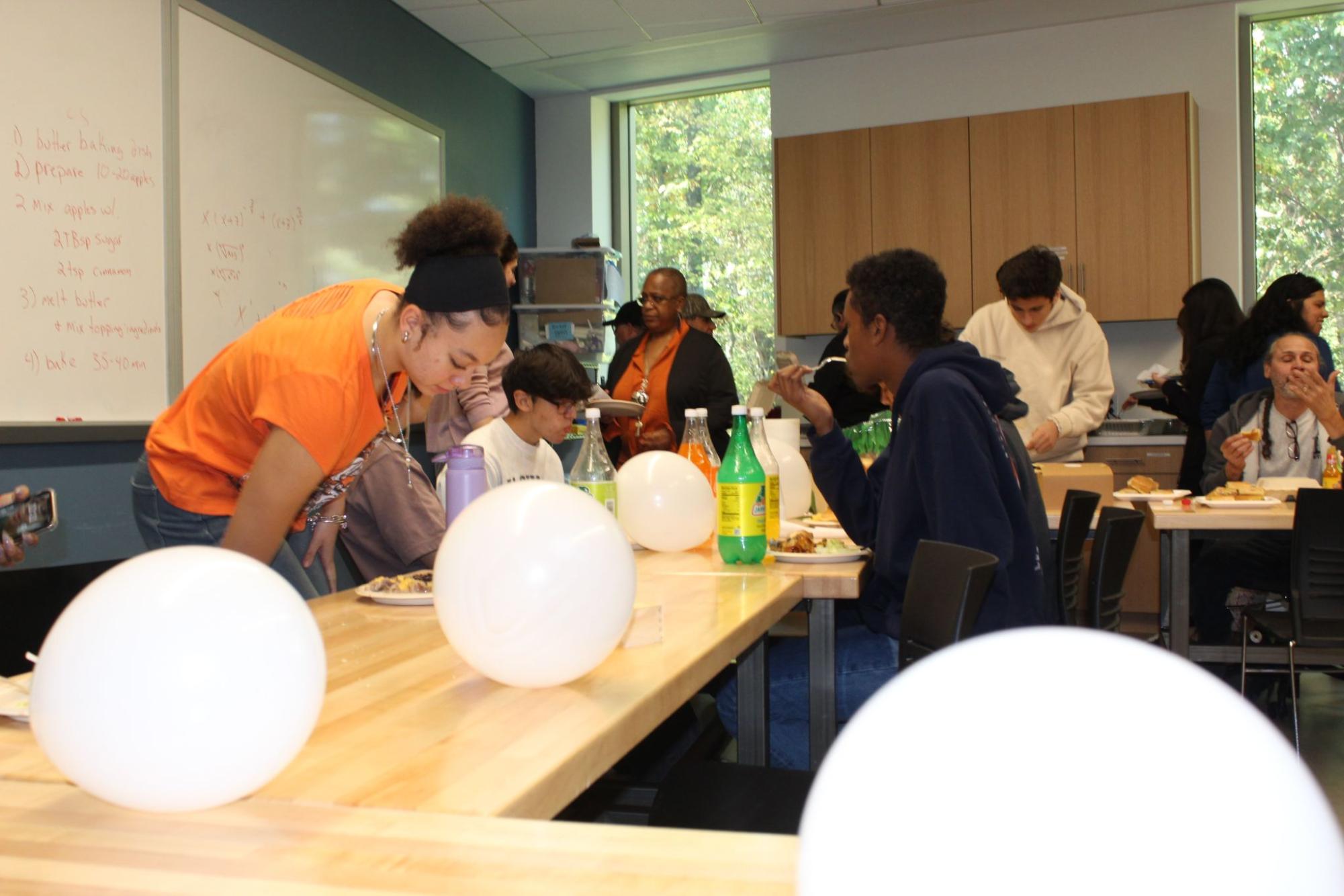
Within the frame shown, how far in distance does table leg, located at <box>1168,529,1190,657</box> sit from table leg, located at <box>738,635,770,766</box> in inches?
70.6

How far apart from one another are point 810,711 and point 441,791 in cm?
122

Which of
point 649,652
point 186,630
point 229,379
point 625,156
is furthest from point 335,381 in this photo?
point 625,156

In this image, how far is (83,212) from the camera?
10.7ft

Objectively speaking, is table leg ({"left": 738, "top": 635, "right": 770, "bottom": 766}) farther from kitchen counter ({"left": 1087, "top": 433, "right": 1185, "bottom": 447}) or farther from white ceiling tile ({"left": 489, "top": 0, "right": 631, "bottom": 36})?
white ceiling tile ({"left": 489, "top": 0, "right": 631, "bottom": 36})

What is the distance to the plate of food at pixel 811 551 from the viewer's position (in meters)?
1.97

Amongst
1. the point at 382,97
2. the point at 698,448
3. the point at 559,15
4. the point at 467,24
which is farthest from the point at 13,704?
the point at 467,24

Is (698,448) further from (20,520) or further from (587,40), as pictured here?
(587,40)

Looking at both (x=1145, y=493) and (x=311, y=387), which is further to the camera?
(x=1145, y=493)

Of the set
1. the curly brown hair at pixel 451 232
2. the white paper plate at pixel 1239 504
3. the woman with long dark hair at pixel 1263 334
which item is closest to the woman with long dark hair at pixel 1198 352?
the woman with long dark hair at pixel 1263 334

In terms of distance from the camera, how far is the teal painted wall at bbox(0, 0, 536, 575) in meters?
3.22

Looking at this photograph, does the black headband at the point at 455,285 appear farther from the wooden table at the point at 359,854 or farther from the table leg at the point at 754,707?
the wooden table at the point at 359,854

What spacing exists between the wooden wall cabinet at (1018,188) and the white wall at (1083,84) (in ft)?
0.64

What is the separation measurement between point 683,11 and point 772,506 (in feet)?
11.7

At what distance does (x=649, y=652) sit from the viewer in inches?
48.4
